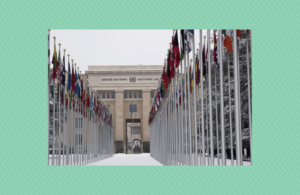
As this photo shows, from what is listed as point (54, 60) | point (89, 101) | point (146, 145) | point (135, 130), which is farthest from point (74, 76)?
point (135, 130)

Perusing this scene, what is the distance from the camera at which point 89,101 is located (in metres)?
26.2

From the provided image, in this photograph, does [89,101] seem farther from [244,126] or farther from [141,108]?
[141,108]

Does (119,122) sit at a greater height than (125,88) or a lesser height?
lesser

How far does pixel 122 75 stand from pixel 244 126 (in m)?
42.3

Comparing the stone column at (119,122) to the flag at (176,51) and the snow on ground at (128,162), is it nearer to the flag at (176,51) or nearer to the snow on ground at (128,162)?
the snow on ground at (128,162)

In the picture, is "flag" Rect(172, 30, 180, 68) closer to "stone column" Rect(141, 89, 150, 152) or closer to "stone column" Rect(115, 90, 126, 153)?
"stone column" Rect(141, 89, 150, 152)

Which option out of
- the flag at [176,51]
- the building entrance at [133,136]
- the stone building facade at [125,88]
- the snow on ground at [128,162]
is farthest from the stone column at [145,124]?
the flag at [176,51]

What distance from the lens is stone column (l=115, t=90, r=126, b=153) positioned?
6244 centimetres

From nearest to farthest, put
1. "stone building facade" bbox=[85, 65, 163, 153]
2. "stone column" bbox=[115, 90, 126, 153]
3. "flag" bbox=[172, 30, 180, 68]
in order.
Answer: "flag" bbox=[172, 30, 180, 68], "stone column" bbox=[115, 90, 126, 153], "stone building facade" bbox=[85, 65, 163, 153]

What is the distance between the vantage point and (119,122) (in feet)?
209

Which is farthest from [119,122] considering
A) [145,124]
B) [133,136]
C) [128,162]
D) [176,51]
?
[176,51]

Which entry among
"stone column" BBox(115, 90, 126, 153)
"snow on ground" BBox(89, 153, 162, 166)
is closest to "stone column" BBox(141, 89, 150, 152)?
"stone column" BBox(115, 90, 126, 153)

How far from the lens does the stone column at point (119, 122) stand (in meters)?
62.4

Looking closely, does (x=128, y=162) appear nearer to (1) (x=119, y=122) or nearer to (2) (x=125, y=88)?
(1) (x=119, y=122)
